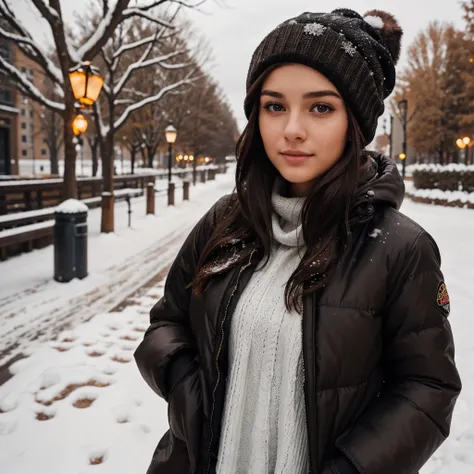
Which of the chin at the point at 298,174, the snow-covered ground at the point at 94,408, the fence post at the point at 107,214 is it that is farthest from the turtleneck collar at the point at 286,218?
the fence post at the point at 107,214

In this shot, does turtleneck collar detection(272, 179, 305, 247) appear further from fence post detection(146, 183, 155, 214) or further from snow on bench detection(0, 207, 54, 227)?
fence post detection(146, 183, 155, 214)

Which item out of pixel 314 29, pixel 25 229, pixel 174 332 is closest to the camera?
pixel 314 29

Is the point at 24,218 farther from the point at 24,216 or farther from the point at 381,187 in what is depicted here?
the point at 381,187

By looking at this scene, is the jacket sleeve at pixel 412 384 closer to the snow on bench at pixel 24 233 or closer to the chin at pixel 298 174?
the chin at pixel 298 174

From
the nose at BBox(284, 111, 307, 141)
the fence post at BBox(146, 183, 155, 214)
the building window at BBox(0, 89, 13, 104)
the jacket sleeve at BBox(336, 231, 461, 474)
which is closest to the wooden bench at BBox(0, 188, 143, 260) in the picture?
the fence post at BBox(146, 183, 155, 214)

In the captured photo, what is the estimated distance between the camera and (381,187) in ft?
4.66

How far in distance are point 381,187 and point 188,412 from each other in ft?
3.34

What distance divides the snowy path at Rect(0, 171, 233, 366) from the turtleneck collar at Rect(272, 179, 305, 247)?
13.4 feet

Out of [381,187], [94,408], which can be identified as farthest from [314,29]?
[94,408]

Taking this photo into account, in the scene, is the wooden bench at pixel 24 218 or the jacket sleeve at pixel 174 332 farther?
the wooden bench at pixel 24 218

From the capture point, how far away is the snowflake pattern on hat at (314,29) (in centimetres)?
137

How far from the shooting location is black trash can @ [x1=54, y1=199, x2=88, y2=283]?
7172 millimetres

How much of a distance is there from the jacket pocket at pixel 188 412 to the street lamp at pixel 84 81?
26.0 ft

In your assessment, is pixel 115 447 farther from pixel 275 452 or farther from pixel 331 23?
pixel 331 23
